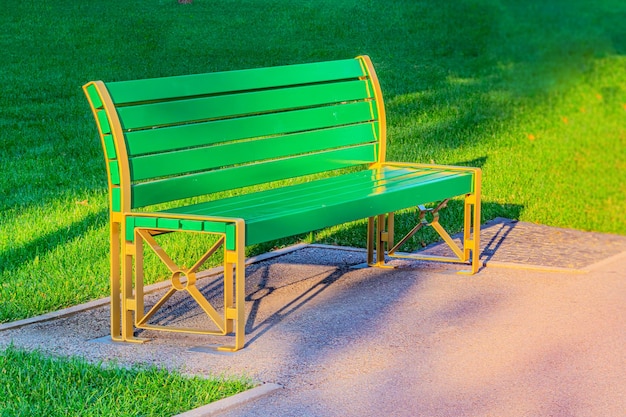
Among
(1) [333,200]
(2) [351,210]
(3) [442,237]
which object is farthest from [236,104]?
(3) [442,237]

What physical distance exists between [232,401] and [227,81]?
2.04 metres

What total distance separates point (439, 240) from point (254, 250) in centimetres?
130

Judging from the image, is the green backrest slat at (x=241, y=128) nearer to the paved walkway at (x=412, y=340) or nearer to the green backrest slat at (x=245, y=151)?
the green backrest slat at (x=245, y=151)

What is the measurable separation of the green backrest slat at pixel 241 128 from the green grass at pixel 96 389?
1.12 m

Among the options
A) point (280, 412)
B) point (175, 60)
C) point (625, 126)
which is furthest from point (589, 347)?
point (175, 60)

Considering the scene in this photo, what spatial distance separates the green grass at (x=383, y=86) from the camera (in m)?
7.03

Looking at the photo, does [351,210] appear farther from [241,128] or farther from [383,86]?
[383,86]

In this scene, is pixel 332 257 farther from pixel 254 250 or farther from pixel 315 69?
pixel 315 69

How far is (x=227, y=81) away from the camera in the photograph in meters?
5.46

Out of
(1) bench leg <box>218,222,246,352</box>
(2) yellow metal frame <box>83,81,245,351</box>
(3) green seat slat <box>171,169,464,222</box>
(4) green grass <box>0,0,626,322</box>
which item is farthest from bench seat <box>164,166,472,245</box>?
(4) green grass <box>0,0,626,322</box>

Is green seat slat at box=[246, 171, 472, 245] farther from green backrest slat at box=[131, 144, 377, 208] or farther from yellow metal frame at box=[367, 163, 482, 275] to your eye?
green backrest slat at box=[131, 144, 377, 208]

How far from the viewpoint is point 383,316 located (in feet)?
17.3

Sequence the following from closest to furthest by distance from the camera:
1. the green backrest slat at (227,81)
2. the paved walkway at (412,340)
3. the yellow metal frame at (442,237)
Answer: the paved walkway at (412,340) < the green backrest slat at (227,81) < the yellow metal frame at (442,237)

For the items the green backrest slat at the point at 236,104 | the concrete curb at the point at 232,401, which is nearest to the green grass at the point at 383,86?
the green backrest slat at the point at 236,104
